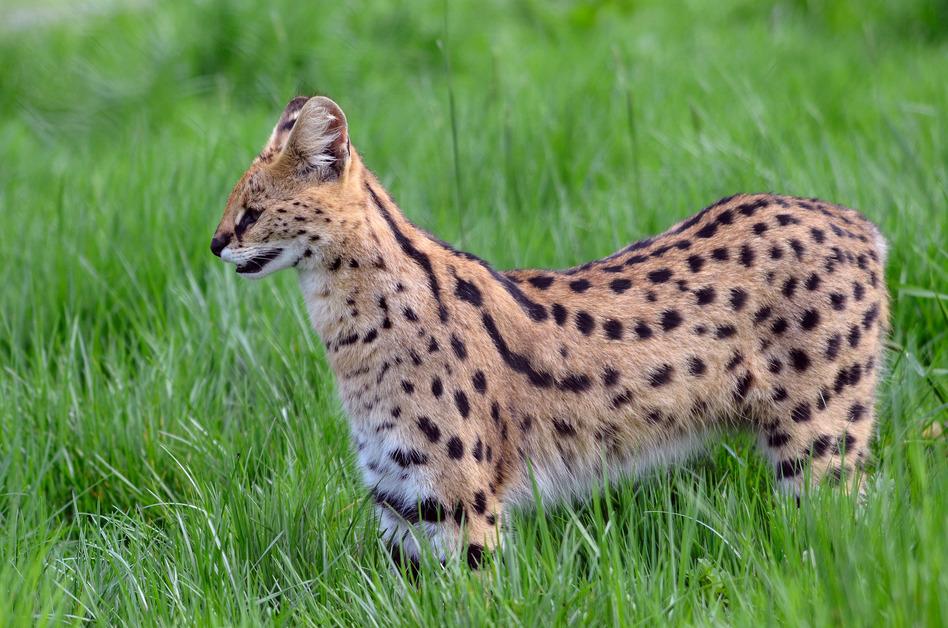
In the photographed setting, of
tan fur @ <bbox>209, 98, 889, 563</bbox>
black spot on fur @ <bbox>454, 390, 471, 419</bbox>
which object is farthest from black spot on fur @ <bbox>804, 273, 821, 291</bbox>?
black spot on fur @ <bbox>454, 390, 471, 419</bbox>

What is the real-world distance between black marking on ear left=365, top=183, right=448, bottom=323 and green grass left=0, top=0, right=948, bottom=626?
31.3 inches

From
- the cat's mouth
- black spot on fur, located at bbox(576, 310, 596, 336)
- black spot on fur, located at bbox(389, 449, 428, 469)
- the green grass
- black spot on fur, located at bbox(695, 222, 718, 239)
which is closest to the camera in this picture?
the green grass

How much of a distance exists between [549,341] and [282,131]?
1.24 meters

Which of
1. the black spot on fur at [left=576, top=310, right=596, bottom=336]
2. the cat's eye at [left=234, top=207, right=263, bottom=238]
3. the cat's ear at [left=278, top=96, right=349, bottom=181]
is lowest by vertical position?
the black spot on fur at [left=576, top=310, right=596, bottom=336]

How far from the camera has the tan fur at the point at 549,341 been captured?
13.6ft

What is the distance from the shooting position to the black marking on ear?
14.1 feet

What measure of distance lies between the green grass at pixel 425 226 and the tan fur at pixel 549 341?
199mm

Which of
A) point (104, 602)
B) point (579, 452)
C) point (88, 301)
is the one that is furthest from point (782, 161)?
point (104, 602)

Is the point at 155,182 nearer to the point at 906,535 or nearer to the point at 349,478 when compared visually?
the point at 349,478

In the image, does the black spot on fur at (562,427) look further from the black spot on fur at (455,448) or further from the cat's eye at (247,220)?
the cat's eye at (247,220)

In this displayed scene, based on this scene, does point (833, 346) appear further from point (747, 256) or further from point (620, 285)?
point (620, 285)

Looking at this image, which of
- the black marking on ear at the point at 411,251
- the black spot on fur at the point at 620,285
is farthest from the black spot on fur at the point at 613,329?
the black marking on ear at the point at 411,251

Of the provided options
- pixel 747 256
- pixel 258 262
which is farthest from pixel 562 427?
pixel 258 262

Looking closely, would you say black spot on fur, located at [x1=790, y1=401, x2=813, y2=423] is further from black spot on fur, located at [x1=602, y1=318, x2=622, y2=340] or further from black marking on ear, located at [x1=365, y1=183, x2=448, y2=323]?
black marking on ear, located at [x1=365, y1=183, x2=448, y2=323]
